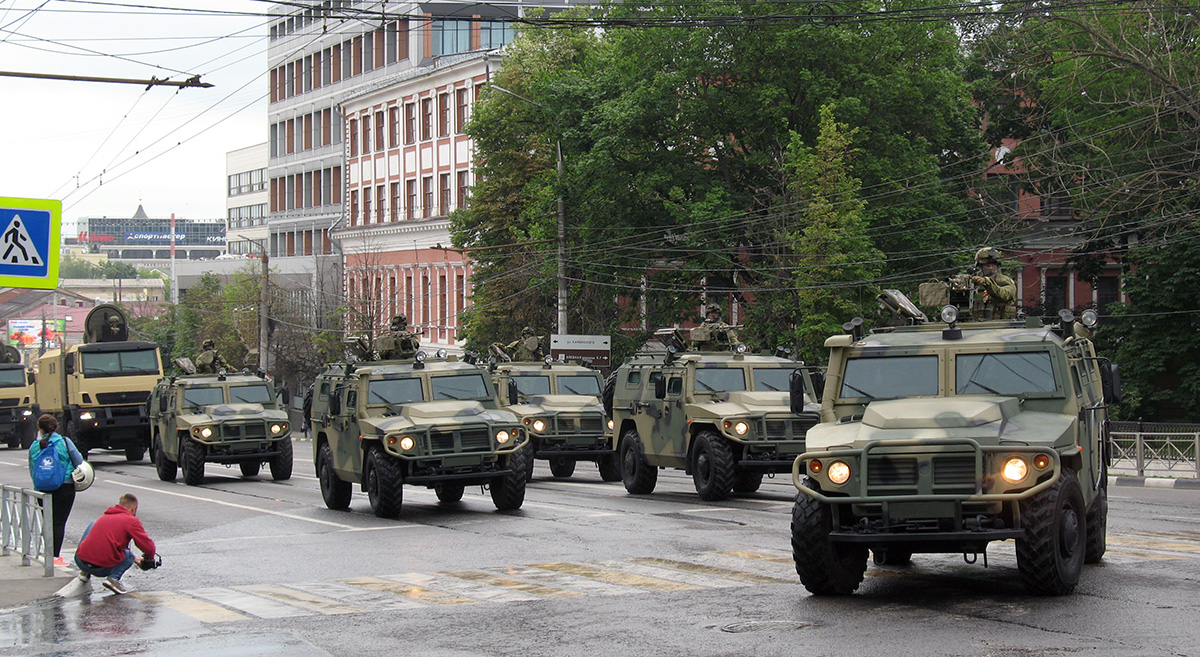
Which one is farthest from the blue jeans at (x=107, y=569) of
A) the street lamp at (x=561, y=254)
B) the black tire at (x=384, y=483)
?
the street lamp at (x=561, y=254)

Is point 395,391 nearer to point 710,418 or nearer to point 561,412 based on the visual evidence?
point 710,418

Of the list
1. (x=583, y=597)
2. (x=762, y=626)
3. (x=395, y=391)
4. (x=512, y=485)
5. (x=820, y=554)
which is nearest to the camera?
(x=762, y=626)

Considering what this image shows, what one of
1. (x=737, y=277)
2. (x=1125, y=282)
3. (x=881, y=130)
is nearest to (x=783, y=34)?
(x=881, y=130)

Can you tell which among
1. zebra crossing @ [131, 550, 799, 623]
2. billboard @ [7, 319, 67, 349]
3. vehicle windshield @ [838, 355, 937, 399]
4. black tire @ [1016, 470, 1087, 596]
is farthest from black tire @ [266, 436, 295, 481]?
billboard @ [7, 319, 67, 349]

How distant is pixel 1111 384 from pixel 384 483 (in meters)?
9.84

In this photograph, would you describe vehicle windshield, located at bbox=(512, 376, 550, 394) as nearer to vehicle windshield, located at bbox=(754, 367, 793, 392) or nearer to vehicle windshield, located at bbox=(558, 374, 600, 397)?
vehicle windshield, located at bbox=(558, 374, 600, 397)

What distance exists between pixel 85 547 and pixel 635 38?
34.2 meters

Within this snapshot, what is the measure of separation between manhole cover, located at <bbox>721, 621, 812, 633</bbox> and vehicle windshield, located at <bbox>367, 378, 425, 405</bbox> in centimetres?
1124

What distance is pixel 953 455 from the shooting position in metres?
11.1

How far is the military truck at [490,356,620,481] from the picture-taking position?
1091 inches

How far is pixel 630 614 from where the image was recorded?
11.6 m

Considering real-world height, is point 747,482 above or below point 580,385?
below

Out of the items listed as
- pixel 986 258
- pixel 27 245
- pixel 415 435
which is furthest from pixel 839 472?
pixel 415 435

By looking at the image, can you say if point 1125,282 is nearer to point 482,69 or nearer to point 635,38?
point 635,38
